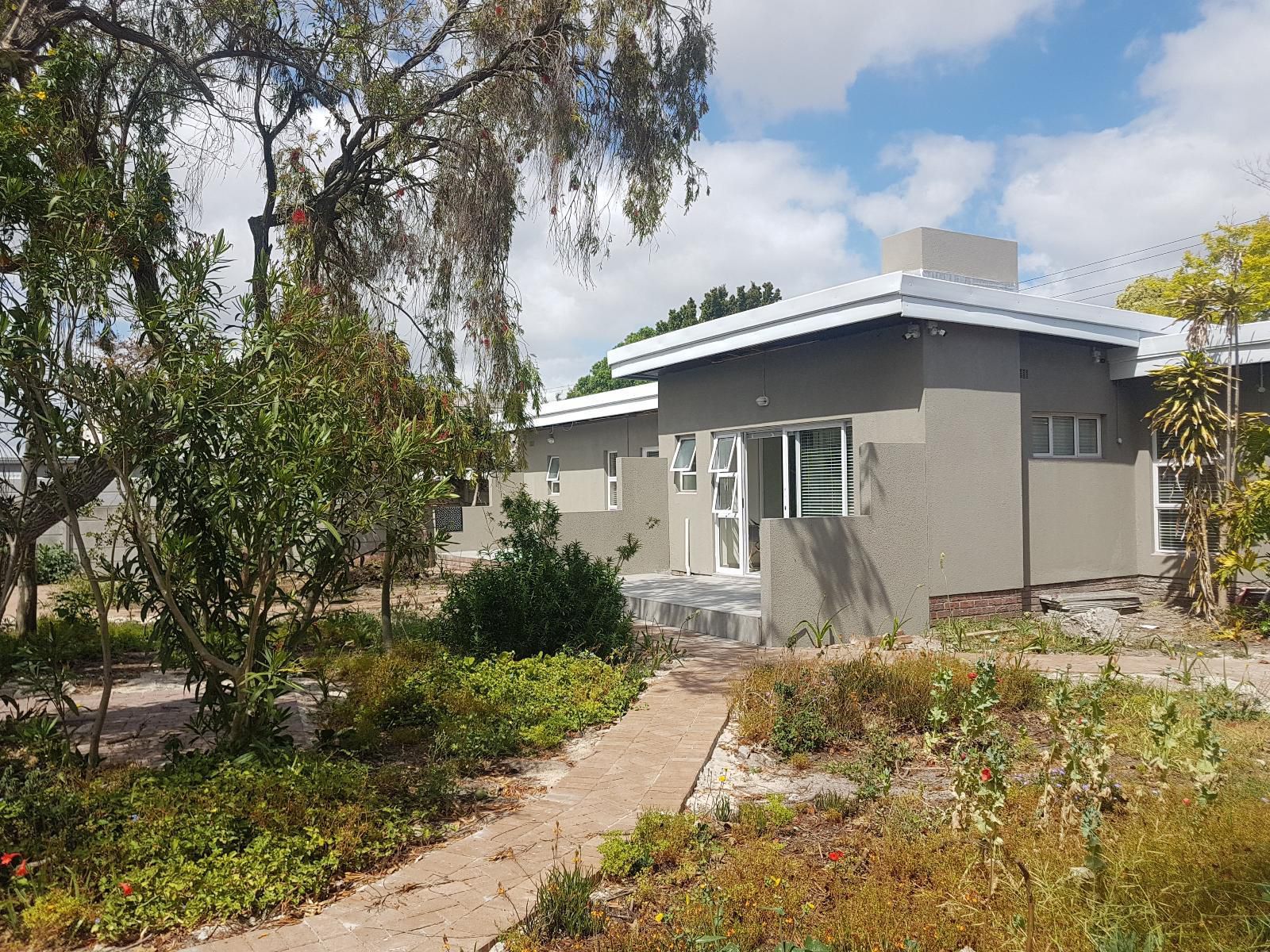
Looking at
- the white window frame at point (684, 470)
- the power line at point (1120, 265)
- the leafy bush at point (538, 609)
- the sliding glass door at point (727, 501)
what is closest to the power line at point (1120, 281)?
the power line at point (1120, 265)

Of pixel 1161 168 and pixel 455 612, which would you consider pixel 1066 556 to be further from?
pixel 1161 168

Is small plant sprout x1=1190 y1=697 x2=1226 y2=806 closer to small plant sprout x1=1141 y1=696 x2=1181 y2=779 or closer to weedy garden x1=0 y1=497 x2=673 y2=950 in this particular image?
small plant sprout x1=1141 y1=696 x2=1181 y2=779

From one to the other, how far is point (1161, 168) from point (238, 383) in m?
36.2

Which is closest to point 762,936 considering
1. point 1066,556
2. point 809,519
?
point 809,519

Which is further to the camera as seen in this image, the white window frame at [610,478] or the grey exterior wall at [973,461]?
the white window frame at [610,478]

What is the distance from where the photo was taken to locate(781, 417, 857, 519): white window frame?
38.3 feet

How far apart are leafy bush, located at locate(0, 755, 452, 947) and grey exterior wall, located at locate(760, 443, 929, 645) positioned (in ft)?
18.0

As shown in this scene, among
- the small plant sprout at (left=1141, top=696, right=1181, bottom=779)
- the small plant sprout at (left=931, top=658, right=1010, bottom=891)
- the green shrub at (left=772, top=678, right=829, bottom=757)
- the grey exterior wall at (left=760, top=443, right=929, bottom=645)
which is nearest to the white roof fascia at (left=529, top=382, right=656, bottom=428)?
the grey exterior wall at (left=760, top=443, right=929, bottom=645)

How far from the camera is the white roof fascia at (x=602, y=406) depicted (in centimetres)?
1823

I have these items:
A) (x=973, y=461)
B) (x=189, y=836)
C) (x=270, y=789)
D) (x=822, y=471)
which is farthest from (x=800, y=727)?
(x=822, y=471)

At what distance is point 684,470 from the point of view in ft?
48.3

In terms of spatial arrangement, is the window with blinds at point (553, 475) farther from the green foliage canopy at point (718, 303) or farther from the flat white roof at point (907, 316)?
the green foliage canopy at point (718, 303)

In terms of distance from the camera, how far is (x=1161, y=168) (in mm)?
32344

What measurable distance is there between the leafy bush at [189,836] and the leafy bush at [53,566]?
54.0 feet
